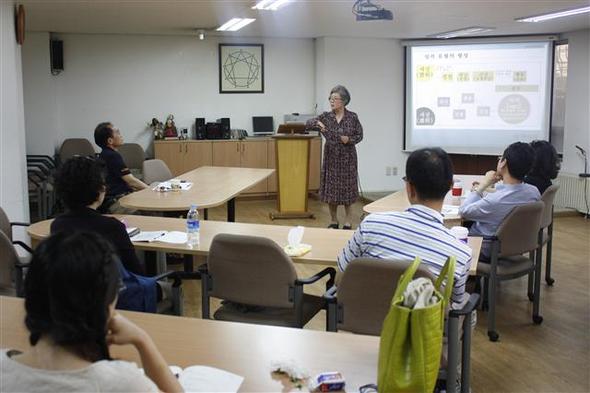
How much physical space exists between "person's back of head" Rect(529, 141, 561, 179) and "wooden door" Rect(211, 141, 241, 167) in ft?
15.8

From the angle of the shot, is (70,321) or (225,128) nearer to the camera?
(70,321)

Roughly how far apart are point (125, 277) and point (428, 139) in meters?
7.24

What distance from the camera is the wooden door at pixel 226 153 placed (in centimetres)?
876

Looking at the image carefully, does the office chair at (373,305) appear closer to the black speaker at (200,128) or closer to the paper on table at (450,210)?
the paper on table at (450,210)

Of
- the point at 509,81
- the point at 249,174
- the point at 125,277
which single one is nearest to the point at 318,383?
the point at 125,277

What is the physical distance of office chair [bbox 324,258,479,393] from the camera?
242 cm

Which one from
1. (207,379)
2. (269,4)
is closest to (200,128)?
(269,4)

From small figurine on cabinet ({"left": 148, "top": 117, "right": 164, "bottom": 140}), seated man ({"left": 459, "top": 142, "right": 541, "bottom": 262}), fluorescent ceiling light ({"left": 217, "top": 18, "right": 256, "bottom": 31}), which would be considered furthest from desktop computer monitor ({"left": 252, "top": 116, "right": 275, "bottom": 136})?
seated man ({"left": 459, "top": 142, "right": 541, "bottom": 262})

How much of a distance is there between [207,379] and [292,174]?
5723 millimetres

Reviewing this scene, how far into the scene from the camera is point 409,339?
5.07 feet

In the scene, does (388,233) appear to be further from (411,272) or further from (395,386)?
(395,386)

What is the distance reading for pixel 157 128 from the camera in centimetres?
880

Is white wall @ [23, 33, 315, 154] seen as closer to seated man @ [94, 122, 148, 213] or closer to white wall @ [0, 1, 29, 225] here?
white wall @ [0, 1, 29, 225]

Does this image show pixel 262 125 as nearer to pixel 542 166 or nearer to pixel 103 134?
pixel 103 134
